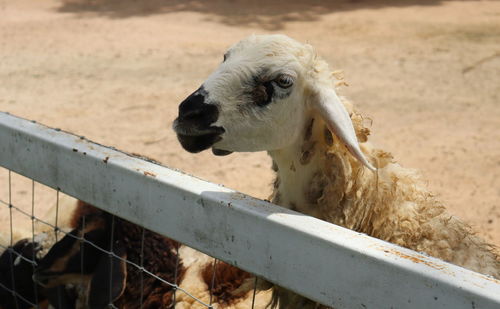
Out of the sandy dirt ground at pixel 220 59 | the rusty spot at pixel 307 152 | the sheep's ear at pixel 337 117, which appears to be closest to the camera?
the sheep's ear at pixel 337 117

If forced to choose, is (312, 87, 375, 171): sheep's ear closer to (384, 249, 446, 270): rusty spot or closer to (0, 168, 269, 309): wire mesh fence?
(0, 168, 269, 309): wire mesh fence

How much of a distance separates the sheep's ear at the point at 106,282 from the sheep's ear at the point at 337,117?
116 cm

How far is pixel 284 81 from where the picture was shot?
2.71 m

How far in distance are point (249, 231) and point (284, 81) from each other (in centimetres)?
112

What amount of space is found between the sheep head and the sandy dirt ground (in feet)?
8.89

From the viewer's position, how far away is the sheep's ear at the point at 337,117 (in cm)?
258

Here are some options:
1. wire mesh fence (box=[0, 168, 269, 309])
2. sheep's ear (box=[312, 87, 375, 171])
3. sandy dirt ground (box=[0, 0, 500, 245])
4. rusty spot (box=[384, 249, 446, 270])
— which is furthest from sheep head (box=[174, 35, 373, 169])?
sandy dirt ground (box=[0, 0, 500, 245])

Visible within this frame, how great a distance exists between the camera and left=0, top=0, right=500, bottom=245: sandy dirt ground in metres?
6.09

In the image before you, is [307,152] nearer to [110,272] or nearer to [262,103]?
[262,103]

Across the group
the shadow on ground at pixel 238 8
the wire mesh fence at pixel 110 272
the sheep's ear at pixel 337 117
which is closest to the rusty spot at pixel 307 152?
the sheep's ear at pixel 337 117

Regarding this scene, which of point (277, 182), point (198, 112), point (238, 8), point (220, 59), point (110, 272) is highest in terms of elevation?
point (198, 112)

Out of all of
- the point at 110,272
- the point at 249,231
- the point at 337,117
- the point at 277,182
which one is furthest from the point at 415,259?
the point at 110,272

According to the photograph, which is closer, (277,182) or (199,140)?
(199,140)

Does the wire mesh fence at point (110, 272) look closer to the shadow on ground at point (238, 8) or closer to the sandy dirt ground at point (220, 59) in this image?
the sandy dirt ground at point (220, 59)
